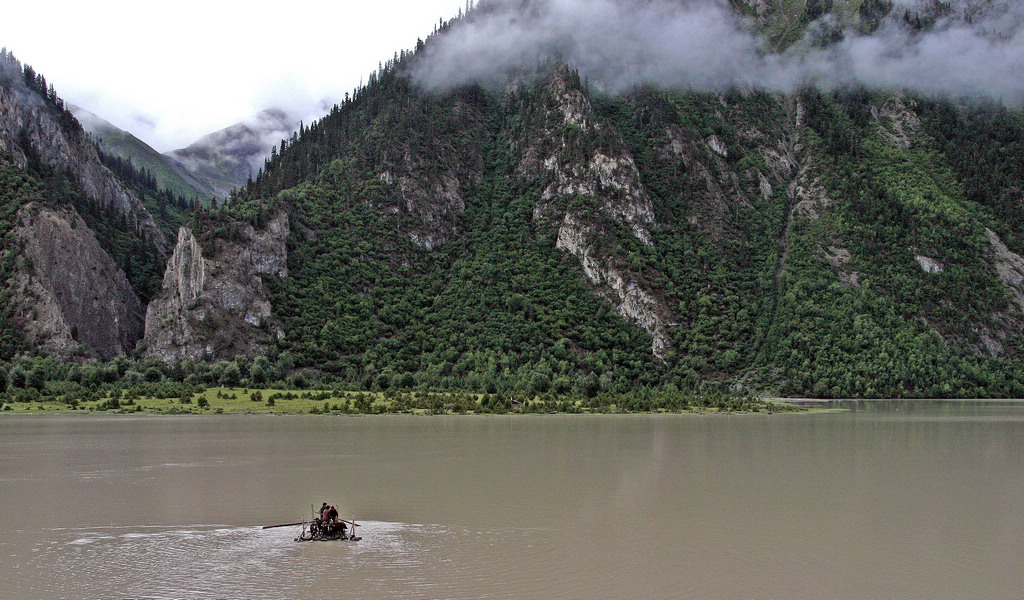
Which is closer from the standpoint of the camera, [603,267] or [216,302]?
[216,302]

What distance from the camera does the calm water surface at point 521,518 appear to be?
21906 millimetres

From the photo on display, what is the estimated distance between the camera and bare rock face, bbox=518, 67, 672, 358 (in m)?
162

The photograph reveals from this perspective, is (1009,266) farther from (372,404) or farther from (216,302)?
(216,302)

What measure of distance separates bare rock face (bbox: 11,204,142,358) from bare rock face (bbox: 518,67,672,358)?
293 ft

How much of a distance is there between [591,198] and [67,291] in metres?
105

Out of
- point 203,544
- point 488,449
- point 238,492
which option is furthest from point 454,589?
point 488,449

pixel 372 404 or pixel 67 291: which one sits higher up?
pixel 67 291

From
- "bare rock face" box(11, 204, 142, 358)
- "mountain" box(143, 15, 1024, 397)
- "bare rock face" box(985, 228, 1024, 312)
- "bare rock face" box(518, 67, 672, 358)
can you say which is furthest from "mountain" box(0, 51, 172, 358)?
"bare rock face" box(985, 228, 1024, 312)

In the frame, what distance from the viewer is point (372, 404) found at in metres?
108

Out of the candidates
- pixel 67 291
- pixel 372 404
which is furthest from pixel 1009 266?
pixel 67 291

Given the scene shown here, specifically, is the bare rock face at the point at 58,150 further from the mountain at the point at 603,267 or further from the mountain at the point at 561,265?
the mountain at the point at 603,267

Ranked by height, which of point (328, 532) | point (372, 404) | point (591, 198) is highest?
point (591, 198)

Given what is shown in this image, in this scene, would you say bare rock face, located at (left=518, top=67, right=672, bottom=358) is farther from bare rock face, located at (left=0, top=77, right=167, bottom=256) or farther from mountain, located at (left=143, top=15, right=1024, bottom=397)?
bare rock face, located at (left=0, top=77, right=167, bottom=256)

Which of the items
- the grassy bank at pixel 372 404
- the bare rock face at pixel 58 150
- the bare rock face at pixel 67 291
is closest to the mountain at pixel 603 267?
the grassy bank at pixel 372 404
